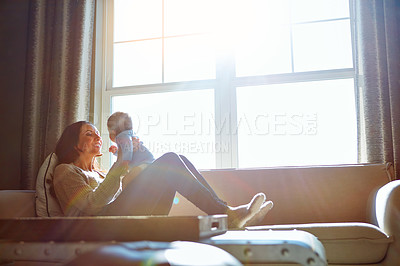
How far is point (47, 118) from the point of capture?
316 centimetres

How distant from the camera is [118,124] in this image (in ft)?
8.77

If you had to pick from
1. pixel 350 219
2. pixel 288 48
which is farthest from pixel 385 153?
pixel 288 48

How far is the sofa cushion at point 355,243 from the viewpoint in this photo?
1859 millimetres

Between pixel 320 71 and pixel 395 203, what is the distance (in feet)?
4.42

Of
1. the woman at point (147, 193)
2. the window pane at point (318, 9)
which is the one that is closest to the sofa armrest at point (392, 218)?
the woman at point (147, 193)

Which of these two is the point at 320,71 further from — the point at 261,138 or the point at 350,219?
the point at 350,219

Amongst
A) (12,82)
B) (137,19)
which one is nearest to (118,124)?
(137,19)

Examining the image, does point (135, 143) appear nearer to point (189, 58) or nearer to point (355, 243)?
point (189, 58)

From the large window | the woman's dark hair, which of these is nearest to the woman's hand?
the woman's dark hair

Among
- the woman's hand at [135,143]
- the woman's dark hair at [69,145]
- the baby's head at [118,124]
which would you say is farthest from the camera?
the baby's head at [118,124]

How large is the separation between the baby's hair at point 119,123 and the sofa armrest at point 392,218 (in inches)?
61.6

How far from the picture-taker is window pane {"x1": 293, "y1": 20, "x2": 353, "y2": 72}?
9.86ft

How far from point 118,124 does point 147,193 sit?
0.81m

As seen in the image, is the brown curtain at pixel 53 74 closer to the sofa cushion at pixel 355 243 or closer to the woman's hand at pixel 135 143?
the woman's hand at pixel 135 143
